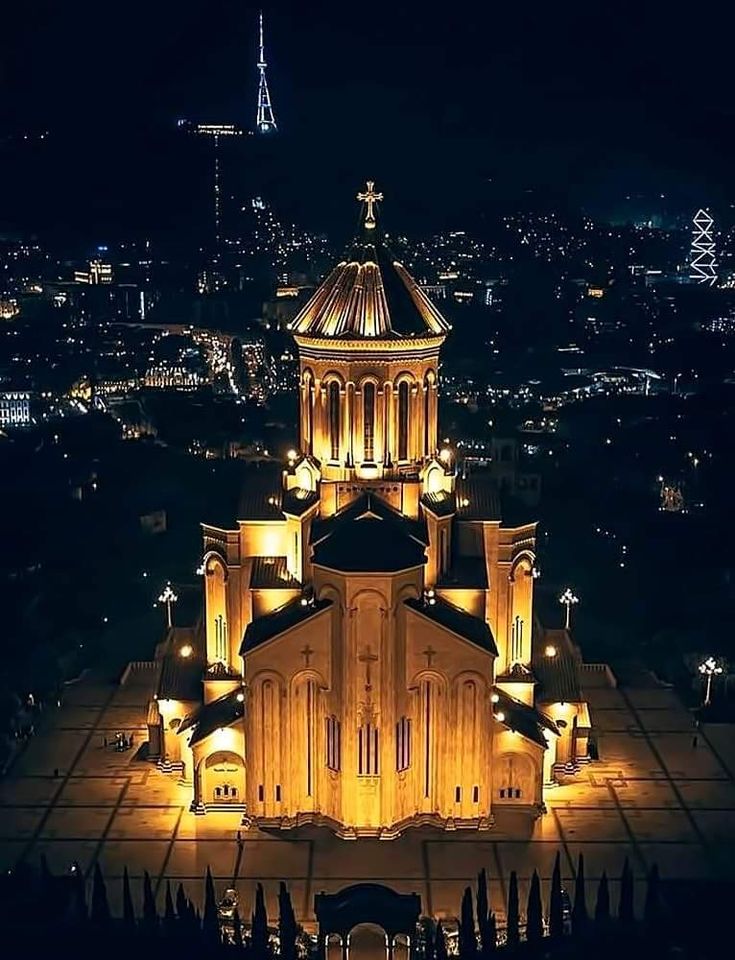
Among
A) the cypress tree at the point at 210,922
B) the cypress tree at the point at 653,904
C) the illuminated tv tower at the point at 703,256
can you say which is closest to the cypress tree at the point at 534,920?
the cypress tree at the point at 653,904

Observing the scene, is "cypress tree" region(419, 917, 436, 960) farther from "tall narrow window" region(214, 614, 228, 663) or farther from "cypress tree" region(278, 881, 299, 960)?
"tall narrow window" region(214, 614, 228, 663)

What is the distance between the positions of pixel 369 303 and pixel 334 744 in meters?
9.42

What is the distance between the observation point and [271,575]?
29.2 m

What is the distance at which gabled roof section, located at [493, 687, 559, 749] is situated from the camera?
2797cm

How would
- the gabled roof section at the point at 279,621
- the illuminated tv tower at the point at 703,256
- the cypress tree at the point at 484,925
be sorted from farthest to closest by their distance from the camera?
1. the illuminated tv tower at the point at 703,256
2. the gabled roof section at the point at 279,621
3. the cypress tree at the point at 484,925

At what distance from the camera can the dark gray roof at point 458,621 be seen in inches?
1062

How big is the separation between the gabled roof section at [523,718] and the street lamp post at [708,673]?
5488 mm

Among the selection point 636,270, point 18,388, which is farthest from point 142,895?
point 636,270

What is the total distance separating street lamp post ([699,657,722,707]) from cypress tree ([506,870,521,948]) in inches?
485

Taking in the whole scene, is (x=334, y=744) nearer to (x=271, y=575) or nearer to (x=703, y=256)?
(x=271, y=575)

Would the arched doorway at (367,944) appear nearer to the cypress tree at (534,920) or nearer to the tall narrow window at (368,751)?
the cypress tree at (534,920)

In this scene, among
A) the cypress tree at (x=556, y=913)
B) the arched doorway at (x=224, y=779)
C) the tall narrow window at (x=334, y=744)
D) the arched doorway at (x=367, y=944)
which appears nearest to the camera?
the cypress tree at (x=556, y=913)

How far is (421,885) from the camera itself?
82.9 feet

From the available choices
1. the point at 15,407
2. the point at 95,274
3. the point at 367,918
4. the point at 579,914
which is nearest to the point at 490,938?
the point at 579,914
